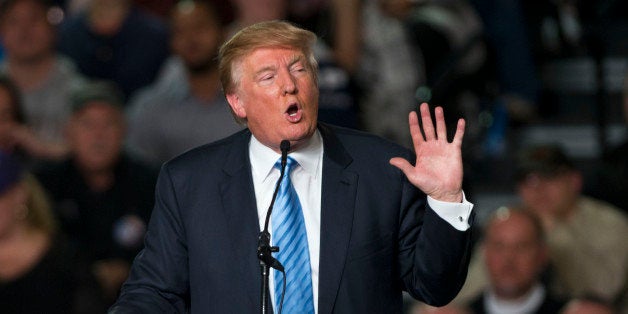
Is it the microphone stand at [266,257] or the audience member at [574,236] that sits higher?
the microphone stand at [266,257]

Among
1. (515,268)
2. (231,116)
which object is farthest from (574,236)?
(231,116)

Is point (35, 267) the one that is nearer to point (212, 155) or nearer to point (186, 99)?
point (186, 99)

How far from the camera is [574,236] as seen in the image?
643 centimetres

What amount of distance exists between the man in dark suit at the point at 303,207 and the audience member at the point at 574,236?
126 inches

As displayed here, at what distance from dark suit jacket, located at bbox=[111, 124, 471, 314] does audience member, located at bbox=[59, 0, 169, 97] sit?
166 inches

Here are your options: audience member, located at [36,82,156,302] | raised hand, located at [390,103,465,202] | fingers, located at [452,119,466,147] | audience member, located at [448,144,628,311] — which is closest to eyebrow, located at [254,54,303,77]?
raised hand, located at [390,103,465,202]

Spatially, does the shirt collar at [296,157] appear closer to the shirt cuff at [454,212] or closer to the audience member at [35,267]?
the shirt cuff at [454,212]

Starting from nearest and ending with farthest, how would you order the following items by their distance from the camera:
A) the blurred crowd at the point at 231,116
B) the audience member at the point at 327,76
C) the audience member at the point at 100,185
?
the blurred crowd at the point at 231,116
the audience member at the point at 100,185
the audience member at the point at 327,76

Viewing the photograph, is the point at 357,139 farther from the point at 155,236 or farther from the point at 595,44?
the point at 595,44

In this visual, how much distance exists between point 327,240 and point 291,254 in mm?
91

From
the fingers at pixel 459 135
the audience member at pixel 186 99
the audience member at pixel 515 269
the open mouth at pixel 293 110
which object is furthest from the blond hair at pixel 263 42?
the audience member at pixel 186 99

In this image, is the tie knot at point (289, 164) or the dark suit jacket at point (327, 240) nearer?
the dark suit jacket at point (327, 240)

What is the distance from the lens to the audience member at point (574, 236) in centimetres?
636

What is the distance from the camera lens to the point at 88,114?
656cm
